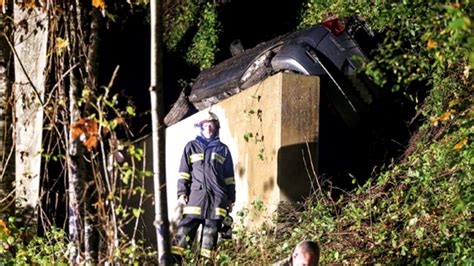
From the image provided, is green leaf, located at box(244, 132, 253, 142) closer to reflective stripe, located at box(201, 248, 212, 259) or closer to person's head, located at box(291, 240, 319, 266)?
reflective stripe, located at box(201, 248, 212, 259)

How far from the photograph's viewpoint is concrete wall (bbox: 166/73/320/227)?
36.2ft

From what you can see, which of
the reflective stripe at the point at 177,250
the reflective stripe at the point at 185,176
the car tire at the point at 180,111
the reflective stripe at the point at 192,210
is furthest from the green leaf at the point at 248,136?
the car tire at the point at 180,111

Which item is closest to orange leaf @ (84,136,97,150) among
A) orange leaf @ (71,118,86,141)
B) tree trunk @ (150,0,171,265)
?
orange leaf @ (71,118,86,141)

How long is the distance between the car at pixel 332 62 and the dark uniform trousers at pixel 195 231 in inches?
74.8

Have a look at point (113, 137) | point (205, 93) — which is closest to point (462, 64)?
point (205, 93)

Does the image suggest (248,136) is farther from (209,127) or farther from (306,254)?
(306,254)

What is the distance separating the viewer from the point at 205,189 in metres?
11.3

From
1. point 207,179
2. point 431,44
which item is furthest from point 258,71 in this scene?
point 431,44

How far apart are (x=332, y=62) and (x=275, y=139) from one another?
4.41 feet

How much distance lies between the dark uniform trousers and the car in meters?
1.90

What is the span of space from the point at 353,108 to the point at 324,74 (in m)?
0.67

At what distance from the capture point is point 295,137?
11164 mm

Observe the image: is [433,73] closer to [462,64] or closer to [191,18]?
[462,64]

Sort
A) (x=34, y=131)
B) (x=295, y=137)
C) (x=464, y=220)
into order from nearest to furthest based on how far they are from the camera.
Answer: (x=464, y=220) < (x=295, y=137) < (x=34, y=131)
